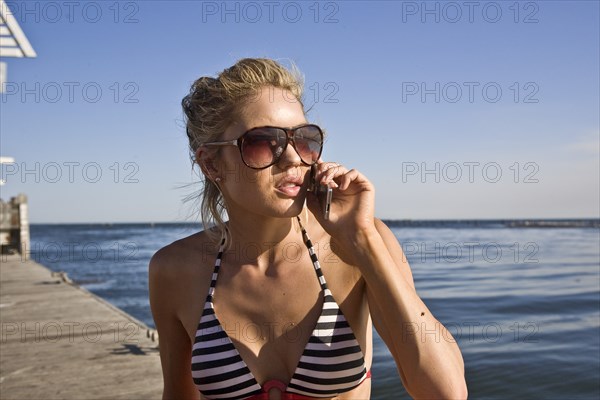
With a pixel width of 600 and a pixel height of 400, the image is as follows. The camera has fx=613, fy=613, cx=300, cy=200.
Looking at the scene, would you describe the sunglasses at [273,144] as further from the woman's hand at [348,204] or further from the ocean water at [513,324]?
the ocean water at [513,324]

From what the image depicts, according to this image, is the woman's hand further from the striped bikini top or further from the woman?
the striped bikini top

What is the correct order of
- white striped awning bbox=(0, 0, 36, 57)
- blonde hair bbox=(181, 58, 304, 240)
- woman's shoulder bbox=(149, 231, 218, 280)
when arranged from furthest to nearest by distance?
white striped awning bbox=(0, 0, 36, 57), woman's shoulder bbox=(149, 231, 218, 280), blonde hair bbox=(181, 58, 304, 240)

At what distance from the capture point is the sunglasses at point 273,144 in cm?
226

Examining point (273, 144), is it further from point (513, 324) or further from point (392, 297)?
point (513, 324)

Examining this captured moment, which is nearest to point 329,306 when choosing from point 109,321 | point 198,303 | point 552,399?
point 198,303

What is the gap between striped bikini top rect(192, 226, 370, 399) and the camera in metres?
2.26

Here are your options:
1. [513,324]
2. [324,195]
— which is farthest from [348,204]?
[513,324]

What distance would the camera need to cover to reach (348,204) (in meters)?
2.12

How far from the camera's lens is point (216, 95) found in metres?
2.40

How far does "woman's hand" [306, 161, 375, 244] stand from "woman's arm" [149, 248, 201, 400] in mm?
812

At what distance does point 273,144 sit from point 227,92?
0.29 m

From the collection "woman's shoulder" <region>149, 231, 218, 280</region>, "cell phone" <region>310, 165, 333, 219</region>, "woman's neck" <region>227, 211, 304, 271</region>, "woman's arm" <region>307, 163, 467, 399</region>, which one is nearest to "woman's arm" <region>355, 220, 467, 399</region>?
"woman's arm" <region>307, 163, 467, 399</region>

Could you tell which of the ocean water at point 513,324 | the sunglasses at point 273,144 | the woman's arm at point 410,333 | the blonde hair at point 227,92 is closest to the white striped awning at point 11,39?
the ocean water at point 513,324

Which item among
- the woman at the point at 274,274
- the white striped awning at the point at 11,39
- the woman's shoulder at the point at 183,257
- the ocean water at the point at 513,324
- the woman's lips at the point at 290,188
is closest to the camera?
the woman at the point at 274,274
